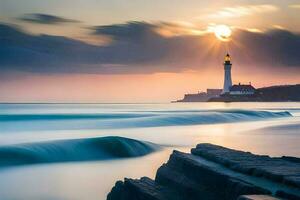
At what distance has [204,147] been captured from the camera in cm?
682

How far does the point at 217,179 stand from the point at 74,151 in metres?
11.7

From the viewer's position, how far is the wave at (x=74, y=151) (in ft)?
48.0

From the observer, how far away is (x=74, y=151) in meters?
15.9

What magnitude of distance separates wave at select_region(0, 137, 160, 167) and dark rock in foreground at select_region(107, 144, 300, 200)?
26.6 ft

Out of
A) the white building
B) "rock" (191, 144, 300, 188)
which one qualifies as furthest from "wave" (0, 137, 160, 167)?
the white building

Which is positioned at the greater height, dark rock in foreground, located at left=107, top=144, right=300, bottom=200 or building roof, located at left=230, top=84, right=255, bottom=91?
building roof, located at left=230, top=84, right=255, bottom=91

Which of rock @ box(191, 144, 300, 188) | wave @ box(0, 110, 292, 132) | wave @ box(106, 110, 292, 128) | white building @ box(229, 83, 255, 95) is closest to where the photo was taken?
rock @ box(191, 144, 300, 188)

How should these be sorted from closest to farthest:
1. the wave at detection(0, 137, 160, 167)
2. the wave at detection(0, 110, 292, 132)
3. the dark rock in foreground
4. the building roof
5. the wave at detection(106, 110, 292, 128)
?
the dark rock in foreground
the wave at detection(0, 137, 160, 167)
the wave at detection(0, 110, 292, 132)
the wave at detection(106, 110, 292, 128)
the building roof

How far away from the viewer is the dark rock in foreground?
416 cm

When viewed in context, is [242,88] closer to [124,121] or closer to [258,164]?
[124,121]

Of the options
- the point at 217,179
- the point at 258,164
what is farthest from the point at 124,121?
the point at 217,179

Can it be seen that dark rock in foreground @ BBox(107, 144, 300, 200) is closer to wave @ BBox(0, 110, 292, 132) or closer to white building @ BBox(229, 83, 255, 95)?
wave @ BBox(0, 110, 292, 132)

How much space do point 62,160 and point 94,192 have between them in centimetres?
563

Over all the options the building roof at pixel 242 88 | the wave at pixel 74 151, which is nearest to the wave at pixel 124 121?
the wave at pixel 74 151
